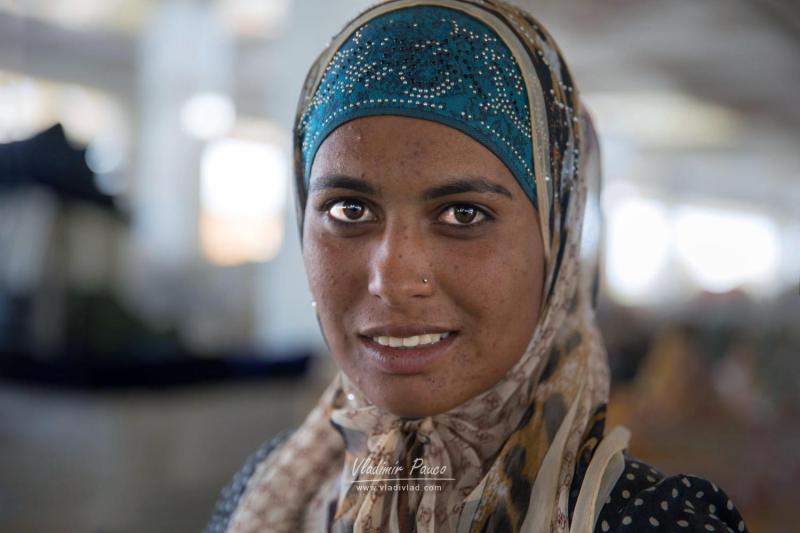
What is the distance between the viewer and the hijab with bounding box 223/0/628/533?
2.57 ft

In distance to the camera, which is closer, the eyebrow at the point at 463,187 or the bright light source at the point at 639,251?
the eyebrow at the point at 463,187

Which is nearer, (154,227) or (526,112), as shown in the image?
(526,112)

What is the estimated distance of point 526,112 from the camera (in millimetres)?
819

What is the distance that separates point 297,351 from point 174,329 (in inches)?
25.4

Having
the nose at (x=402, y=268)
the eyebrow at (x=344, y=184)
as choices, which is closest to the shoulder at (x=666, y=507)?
the nose at (x=402, y=268)

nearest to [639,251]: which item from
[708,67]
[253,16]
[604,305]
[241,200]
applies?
[604,305]

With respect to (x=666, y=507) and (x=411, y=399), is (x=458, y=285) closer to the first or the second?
(x=411, y=399)

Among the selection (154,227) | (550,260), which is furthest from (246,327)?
(550,260)

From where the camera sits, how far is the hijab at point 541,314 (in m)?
0.78

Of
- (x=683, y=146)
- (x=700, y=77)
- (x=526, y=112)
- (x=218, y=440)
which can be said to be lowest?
(x=218, y=440)

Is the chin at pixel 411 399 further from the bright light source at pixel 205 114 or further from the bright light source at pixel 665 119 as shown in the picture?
the bright light source at pixel 205 114

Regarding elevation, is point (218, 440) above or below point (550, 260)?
below

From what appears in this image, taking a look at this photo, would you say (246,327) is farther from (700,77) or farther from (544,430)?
(544,430)

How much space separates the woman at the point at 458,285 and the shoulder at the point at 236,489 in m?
0.25
